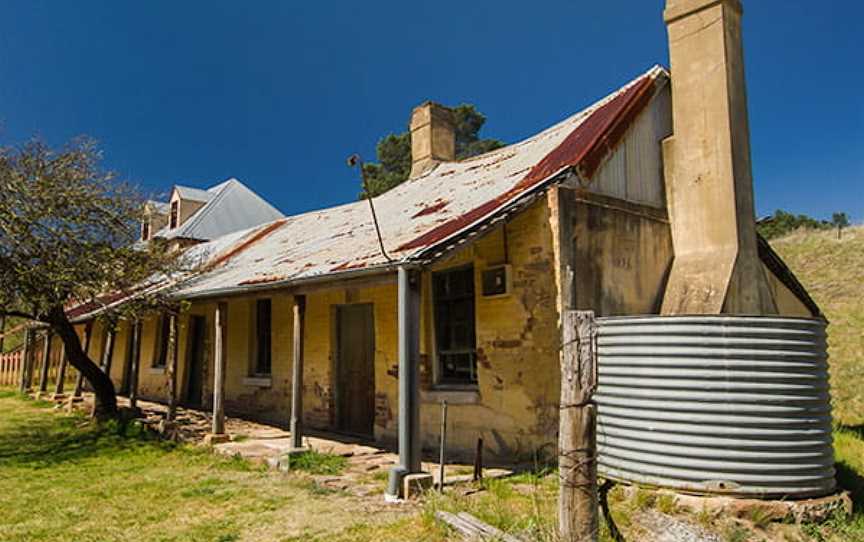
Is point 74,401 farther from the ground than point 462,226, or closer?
closer

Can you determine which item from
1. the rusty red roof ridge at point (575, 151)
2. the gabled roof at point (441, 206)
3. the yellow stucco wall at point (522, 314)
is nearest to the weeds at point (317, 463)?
the yellow stucco wall at point (522, 314)

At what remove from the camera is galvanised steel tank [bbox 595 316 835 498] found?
5.25 m

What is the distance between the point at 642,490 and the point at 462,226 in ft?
10.6

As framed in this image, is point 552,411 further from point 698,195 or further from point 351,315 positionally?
point 351,315

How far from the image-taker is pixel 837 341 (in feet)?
50.8

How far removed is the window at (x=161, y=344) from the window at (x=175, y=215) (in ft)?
30.2

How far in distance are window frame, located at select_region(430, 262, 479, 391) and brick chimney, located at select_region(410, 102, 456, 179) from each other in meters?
5.95

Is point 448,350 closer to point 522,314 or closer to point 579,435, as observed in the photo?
point 522,314

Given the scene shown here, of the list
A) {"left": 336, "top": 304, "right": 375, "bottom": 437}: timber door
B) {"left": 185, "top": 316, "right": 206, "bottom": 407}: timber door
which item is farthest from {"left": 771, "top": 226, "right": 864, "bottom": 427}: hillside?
{"left": 185, "top": 316, "right": 206, "bottom": 407}: timber door

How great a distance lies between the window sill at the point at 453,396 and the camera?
27.0ft

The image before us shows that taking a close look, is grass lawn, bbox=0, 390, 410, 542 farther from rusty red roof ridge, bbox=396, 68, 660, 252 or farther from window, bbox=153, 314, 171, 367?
window, bbox=153, 314, 171, 367

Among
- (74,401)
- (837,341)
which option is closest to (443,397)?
(74,401)

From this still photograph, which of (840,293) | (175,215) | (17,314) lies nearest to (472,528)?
(17,314)

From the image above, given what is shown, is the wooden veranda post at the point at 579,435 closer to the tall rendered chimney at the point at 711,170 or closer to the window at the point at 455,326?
the tall rendered chimney at the point at 711,170
